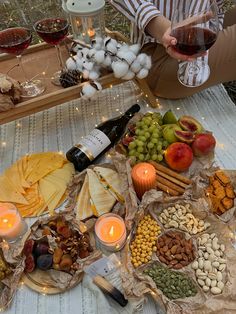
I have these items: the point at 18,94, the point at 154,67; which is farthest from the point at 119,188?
the point at 154,67

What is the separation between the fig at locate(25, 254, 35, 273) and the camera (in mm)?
988

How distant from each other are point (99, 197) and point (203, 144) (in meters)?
0.39

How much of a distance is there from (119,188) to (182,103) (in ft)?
2.04

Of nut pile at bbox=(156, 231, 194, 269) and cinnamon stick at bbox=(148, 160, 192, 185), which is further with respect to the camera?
cinnamon stick at bbox=(148, 160, 192, 185)

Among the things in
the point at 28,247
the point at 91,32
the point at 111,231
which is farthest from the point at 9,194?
the point at 91,32

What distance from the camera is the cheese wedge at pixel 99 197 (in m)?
1.13

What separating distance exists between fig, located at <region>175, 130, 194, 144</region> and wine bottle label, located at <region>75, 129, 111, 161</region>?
0.85 feet

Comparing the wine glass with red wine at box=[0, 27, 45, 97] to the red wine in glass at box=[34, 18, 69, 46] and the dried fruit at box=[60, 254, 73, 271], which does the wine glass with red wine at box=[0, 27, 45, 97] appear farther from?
the dried fruit at box=[60, 254, 73, 271]

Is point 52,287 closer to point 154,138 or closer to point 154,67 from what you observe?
point 154,138

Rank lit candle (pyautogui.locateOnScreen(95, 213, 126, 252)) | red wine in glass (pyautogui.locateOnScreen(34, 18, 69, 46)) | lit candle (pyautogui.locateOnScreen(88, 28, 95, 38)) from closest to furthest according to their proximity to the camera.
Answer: lit candle (pyautogui.locateOnScreen(95, 213, 126, 252)) < red wine in glass (pyautogui.locateOnScreen(34, 18, 69, 46)) < lit candle (pyautogui.locateOnScreen(88, 28, 95, 38))

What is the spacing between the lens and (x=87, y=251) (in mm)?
1014

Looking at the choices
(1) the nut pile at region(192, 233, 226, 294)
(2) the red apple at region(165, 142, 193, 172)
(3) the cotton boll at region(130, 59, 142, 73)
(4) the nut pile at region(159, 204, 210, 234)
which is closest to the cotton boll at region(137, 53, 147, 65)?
(3) the cotton boll at region(130, 59, 142, 73)

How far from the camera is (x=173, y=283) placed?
923mm

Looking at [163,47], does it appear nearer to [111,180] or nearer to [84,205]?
[111,180]
